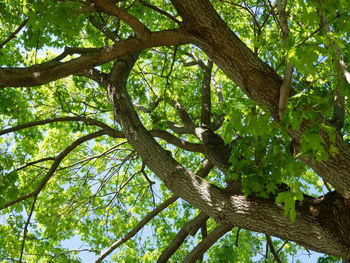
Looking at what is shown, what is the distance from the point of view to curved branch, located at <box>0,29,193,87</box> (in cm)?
390

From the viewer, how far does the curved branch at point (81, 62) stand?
154 inches

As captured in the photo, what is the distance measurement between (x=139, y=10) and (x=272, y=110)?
13.1 feet

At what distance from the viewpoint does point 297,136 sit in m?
3.48

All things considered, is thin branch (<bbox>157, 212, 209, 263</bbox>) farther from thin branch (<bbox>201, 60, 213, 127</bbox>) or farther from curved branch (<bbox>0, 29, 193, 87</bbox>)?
curved branch (<bbox>0, 29, 193, 87</bbox>)

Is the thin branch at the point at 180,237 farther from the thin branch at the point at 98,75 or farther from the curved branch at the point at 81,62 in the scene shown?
the curved branch at the point at 81,62

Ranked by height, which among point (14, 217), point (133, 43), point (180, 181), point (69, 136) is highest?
point (69, 136)

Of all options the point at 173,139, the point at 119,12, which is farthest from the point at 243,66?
the point at 173,139

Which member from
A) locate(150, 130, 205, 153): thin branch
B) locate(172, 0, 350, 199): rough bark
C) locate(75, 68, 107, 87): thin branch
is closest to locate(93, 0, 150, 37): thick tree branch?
locate(172, 0, 350, 199): rough bark

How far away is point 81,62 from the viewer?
4027mm

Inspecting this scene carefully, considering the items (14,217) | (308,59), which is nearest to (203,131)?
(308,59)

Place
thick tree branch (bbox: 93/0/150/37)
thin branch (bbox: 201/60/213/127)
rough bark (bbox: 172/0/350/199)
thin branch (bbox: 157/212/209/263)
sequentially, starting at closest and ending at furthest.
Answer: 1. rough bark (bbox: 172/0/350/199)
2. thick tree branch (bbox: 93/0/150/37)
3. thin branch (bbox: 157/212/209/263)
4. thin branch (bbox: 201/60/213/127)

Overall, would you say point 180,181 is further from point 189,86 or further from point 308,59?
point 189,86

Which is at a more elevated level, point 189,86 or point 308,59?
point 189,86

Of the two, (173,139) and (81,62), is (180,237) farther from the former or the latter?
(81,62)
